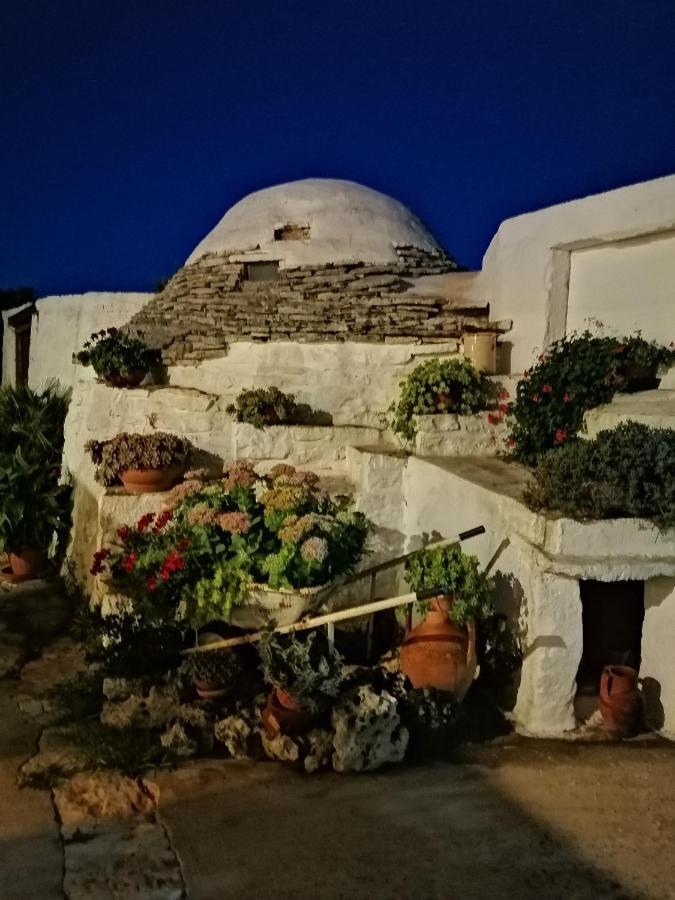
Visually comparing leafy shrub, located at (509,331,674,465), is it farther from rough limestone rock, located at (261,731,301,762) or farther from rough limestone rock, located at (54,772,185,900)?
rough limestone rock, located at (54,772,185,900)

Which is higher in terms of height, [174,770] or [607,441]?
[607,441]

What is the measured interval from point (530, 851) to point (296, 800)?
1.35m

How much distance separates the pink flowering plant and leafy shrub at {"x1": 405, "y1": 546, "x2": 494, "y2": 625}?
657 millimetres

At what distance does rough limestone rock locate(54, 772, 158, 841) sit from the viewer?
13.2 ft

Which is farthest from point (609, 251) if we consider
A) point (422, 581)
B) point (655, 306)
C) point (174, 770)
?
point (174, 770)

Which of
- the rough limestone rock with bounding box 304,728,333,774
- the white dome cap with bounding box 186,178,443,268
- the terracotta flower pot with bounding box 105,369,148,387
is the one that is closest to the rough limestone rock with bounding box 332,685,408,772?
the rough limestone rock with bounding box 304,728,333,774

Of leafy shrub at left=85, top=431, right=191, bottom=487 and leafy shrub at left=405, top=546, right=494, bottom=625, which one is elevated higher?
leafy shrub at left=85, top=431, right=191, bottom=487

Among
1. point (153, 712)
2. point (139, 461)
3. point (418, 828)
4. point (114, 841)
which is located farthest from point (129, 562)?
point (418, 828)

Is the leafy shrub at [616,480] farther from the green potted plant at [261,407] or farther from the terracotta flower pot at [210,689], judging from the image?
the green potted plant at [261,407]

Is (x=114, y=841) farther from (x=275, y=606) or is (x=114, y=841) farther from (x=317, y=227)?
(x=317, y=227)

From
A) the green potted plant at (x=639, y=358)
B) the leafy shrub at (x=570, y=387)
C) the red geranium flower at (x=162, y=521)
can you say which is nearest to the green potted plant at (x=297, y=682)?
the red geranium flower at (x=162, y=521)

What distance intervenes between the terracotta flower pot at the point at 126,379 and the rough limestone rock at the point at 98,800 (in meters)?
5.76

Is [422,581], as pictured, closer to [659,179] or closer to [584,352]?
[584,352]

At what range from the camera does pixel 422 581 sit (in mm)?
5793
